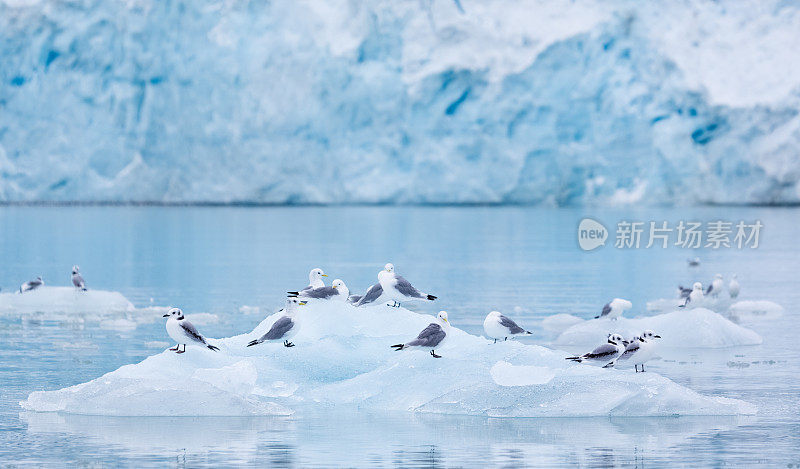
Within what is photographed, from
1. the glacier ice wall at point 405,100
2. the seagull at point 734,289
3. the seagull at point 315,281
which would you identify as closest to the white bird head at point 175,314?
the seagull at point 315,281

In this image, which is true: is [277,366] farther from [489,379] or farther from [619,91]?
[619,91]

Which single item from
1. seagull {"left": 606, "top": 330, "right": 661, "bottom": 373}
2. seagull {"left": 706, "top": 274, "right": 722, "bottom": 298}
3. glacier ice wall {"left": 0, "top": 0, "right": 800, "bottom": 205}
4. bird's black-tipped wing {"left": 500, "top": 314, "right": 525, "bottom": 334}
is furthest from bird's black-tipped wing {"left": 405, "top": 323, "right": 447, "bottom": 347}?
glacier ice wall {"left": 0, "top": 0, "right": 800, "bottom": 205}

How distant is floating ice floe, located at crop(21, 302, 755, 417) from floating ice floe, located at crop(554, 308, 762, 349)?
306cm

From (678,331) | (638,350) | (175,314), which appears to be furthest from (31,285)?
(638,350)

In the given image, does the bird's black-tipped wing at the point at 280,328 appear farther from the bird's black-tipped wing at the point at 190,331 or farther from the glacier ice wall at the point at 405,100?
the glacier ice wall at the point at 405,100

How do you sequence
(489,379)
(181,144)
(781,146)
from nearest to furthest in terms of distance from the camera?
(489,379), (781,146), (181,144)

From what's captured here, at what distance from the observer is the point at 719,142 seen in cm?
3600

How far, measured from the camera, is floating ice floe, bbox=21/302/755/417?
23.9ft

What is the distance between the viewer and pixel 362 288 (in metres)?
16.6

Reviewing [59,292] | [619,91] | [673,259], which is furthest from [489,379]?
[619,91]

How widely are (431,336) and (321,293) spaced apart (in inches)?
50.5

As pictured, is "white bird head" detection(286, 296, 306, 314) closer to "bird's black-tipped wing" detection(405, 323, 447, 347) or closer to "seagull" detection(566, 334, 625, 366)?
"bird's black-tipped wing" detection(405, 323, 447, 347)

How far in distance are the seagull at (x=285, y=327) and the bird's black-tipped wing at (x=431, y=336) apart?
36.6 inches

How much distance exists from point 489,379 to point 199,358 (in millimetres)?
1986
